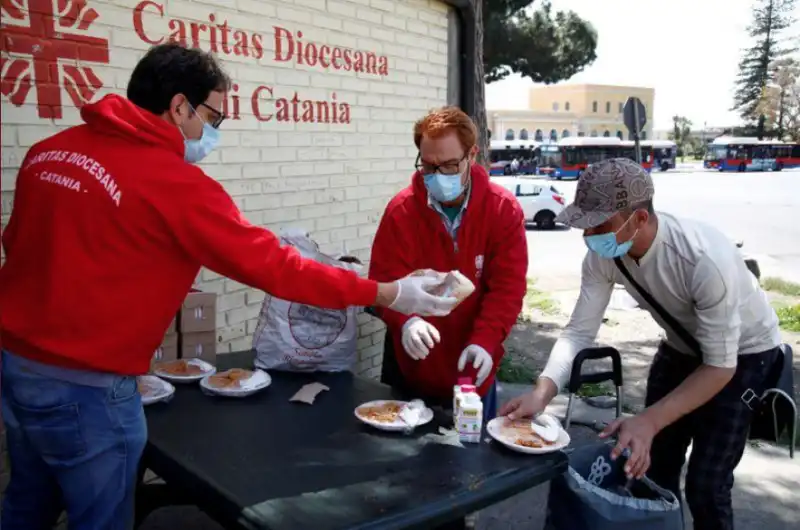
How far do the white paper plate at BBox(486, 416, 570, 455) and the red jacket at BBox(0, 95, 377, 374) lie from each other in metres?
0.91

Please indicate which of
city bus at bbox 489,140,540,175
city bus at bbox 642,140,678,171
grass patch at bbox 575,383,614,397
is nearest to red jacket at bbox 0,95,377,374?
grass patch at bbox 575,383,614,397

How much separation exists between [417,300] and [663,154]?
4375 centimetres

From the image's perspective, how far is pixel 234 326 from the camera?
391 cm

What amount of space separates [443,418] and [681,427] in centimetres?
96

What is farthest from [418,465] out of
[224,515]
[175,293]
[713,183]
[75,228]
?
[713,183]

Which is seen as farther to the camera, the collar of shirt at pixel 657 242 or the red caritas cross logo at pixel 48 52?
the red caritas cross logo at pixel 48 52

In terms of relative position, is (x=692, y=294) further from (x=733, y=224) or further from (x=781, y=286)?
(x=733, y=224)

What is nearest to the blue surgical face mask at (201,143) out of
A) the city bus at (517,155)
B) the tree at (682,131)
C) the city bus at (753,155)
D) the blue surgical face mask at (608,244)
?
the blue surgical face mask at (608,244)

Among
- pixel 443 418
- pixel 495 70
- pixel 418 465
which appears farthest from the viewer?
pixel 495 70

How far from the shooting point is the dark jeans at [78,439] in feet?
5.79

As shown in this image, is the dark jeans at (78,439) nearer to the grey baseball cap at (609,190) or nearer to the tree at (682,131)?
the grey baseball cap at (609,190)

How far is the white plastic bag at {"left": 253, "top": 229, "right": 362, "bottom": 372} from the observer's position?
2.90 metres

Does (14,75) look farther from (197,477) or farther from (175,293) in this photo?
(197,477)

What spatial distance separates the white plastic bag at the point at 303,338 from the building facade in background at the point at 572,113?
192 ft
